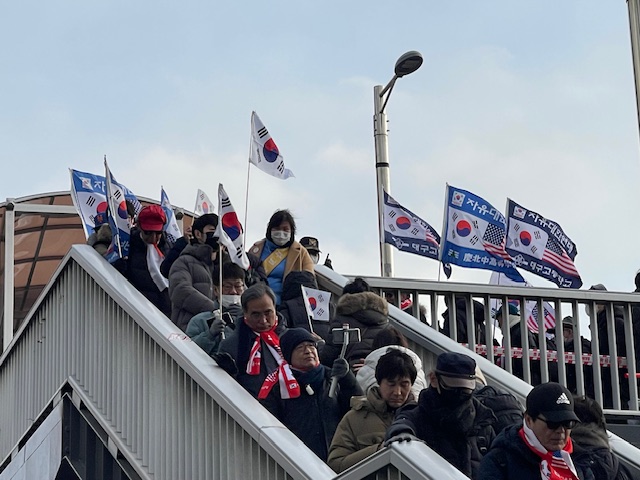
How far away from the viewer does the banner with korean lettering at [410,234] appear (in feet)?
60.3

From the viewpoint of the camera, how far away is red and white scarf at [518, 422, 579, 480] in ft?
25.8

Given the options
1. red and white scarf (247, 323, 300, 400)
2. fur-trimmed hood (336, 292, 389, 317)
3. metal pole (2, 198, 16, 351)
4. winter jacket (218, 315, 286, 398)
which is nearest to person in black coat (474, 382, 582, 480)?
red and white scarf (247, 323, 300, 400)

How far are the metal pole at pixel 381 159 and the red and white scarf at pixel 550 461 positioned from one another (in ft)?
36.6

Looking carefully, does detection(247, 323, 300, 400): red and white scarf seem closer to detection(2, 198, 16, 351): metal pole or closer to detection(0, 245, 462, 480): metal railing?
detection(0, 245, 462, 480): metal railing

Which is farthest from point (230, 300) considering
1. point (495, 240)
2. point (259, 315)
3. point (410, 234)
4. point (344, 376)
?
point (410, 234)

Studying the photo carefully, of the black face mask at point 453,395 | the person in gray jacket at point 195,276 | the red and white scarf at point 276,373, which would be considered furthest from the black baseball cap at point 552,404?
the person in gray jacket at point 195,276

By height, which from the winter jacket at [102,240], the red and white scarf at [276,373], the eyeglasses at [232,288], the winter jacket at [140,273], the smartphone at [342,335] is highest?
the winter jacket at [102,240]

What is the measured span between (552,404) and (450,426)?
36.3 inches

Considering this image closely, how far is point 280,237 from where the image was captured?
1308cm

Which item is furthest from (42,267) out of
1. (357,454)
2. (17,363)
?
(357,454)

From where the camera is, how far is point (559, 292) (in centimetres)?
1387

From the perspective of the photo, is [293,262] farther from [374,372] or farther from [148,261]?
[374,372]

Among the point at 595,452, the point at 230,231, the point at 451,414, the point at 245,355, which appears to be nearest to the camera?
the point at 451,414

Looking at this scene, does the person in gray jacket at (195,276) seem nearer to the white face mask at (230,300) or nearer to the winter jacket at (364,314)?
the white face mask at (230,300)
